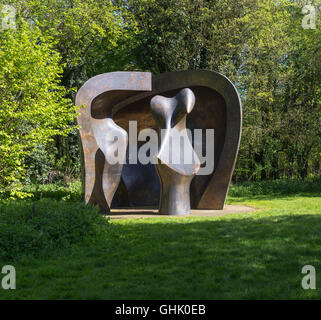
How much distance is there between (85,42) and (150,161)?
11613 millimetres

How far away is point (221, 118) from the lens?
12.5 metres

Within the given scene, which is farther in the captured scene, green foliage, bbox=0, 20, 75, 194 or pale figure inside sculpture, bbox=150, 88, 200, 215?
pale figure inside sculpture, bbox=150, 88, 200, 215

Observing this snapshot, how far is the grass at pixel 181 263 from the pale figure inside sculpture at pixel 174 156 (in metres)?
2.03

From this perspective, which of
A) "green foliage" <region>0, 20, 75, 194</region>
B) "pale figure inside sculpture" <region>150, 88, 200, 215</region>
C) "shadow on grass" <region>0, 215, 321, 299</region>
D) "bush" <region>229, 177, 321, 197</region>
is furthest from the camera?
"bush" <region>229, 177, 321, 197</region>

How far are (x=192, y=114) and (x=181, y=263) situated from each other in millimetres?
7887

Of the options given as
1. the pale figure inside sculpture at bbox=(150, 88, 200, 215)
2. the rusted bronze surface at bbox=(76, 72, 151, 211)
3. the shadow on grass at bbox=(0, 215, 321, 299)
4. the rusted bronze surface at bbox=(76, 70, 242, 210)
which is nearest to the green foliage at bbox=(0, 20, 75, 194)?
the rusted bronze surface at bbox=(76, 72, 151, 211)

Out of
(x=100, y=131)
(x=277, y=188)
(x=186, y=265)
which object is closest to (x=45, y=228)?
(x=186, y=265)

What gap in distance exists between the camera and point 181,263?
5.83 meters

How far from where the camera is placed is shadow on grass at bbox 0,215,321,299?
472 cm

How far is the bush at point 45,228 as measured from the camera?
6469 millimetres

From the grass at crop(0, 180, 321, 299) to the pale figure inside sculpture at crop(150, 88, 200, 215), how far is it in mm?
2028

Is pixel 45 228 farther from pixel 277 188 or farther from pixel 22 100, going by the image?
pixel 277 188

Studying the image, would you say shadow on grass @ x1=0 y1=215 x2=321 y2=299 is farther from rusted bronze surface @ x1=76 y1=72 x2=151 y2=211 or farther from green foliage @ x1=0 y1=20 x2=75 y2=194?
green foliage @ x1=0 y1=20 x2=75 y2=194

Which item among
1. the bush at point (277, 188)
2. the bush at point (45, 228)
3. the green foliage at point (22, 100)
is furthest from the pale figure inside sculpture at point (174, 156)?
the bush at point (277, 188)
